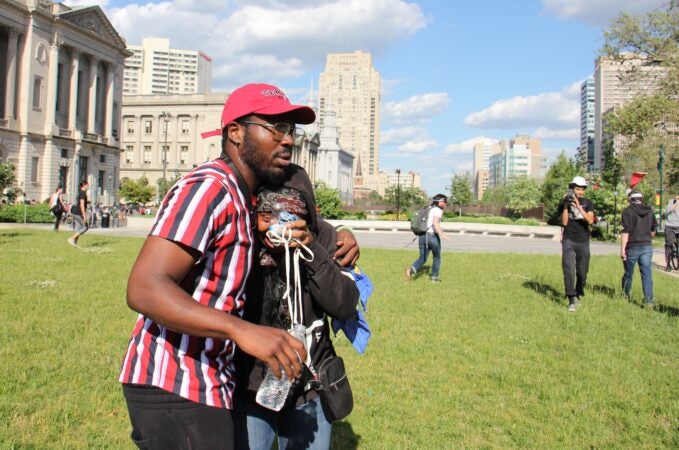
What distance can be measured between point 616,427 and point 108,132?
226ft

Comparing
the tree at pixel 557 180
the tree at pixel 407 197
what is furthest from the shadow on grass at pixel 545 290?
the tree at pixel 407 197

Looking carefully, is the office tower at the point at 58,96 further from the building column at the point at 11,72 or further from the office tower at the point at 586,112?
the office tower at the point at 586,112

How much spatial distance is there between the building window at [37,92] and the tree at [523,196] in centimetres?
5144

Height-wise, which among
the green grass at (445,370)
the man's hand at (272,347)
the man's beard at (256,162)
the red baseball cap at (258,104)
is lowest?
the green grass at (445,370)

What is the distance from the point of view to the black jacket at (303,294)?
2131 millimetres

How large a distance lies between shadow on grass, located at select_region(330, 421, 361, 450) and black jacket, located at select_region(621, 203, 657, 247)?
7789 millimetres

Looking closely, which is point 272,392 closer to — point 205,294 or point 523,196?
point 205,294

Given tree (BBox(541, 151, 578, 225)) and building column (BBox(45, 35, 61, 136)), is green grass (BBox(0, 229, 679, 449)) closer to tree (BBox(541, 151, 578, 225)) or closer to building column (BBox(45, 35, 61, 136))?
tree (BBox(541, 151, 578, 225))

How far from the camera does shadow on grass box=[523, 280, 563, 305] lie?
10.3 metres

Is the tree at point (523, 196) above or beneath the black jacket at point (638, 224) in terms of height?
above

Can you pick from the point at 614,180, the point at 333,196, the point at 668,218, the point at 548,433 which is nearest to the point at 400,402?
the point at 548,433

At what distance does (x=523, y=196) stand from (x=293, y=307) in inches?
2788

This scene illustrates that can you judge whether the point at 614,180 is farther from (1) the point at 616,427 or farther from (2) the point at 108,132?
(2) the point at 108,132

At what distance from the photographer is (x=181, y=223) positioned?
5.52ft
